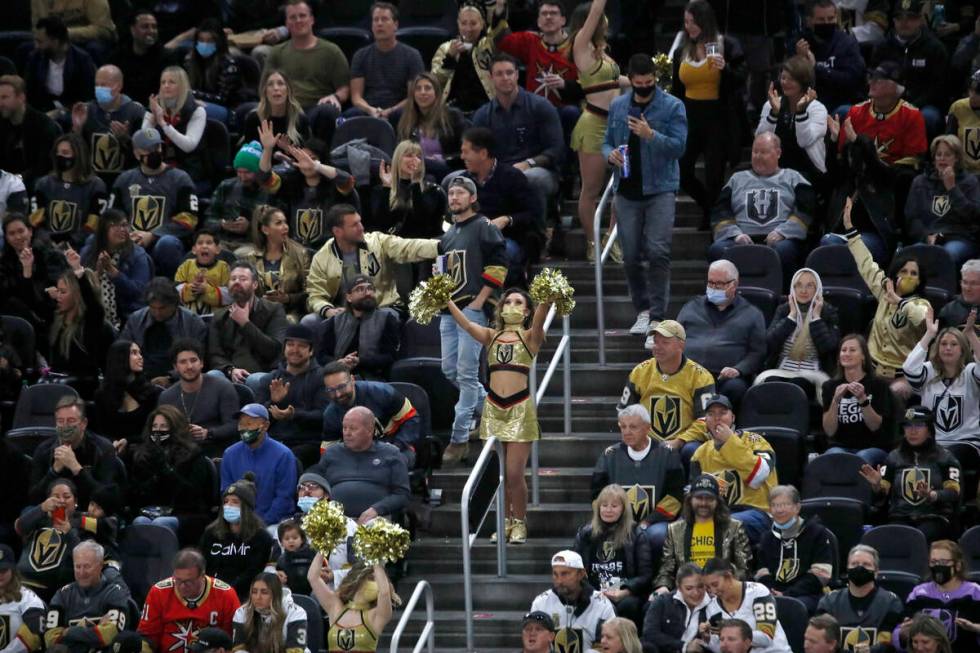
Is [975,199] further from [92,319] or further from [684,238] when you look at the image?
[92,319]

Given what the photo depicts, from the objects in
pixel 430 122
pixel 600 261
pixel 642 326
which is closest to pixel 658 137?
pixel 600 261

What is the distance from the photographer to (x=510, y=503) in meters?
15.1

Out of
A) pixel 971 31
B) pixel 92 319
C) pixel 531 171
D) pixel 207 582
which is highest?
pixel 971 31

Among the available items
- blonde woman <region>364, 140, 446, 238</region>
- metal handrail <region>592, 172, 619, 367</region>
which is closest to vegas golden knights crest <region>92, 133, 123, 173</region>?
blonde woman <region>364, 140, 446, 238</region>

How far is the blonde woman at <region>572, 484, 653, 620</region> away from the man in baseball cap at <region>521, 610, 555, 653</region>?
0.76 m

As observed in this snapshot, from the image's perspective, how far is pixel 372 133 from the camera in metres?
18.1

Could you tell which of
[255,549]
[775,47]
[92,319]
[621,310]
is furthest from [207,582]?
[775,47]

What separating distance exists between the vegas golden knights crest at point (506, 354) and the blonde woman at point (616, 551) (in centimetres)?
133

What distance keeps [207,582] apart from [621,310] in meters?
4.54

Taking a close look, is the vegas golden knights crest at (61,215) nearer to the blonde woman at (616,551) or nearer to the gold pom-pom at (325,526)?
the gold pom-pom at (325,526)

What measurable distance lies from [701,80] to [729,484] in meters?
4.48

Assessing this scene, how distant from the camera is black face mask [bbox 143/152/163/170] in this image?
1812cm

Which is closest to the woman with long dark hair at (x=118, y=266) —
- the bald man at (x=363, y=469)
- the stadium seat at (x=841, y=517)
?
the bald man at (x=363, y=469)

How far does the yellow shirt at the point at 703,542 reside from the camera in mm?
13773
